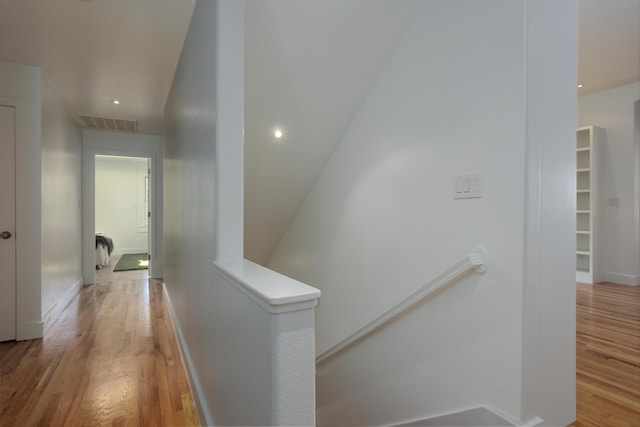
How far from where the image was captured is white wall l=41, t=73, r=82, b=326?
121 inches

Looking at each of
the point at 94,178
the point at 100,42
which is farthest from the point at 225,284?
the point at 94,178

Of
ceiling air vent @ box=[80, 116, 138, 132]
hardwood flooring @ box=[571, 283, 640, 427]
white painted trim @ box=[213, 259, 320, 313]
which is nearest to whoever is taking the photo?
white painted trim @ box=[213, 259, 320, 313]

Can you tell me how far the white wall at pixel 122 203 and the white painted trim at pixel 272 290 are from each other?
797 cm

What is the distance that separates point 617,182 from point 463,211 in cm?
459

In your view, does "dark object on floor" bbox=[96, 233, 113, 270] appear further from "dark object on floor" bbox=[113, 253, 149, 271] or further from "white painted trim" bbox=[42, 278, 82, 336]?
"white painted trim" bbox=[42, 278, 82, 336]

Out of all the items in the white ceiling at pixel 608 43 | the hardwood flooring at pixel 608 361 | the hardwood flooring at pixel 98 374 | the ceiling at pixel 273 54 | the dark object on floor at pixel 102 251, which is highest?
the white ceiling at pixel 608 43

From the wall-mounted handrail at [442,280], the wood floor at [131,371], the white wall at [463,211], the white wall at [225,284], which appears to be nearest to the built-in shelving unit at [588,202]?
the wood floor at [131,371]

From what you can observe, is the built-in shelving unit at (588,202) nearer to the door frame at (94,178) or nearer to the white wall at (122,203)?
the door frame at (94,178)

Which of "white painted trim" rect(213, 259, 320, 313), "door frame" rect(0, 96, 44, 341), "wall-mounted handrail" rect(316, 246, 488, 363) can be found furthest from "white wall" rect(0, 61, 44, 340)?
"wall-mounted handrail" rect(316, 246, 488, 363)

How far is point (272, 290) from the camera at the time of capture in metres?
0.90

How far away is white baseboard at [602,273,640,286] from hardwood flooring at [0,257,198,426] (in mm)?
5679

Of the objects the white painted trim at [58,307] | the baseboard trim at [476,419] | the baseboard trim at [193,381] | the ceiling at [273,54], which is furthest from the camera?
the white painted trim at [58,307]

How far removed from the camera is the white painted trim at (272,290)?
2.77 ft

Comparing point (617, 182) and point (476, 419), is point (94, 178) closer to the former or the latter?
point (476, 419)
